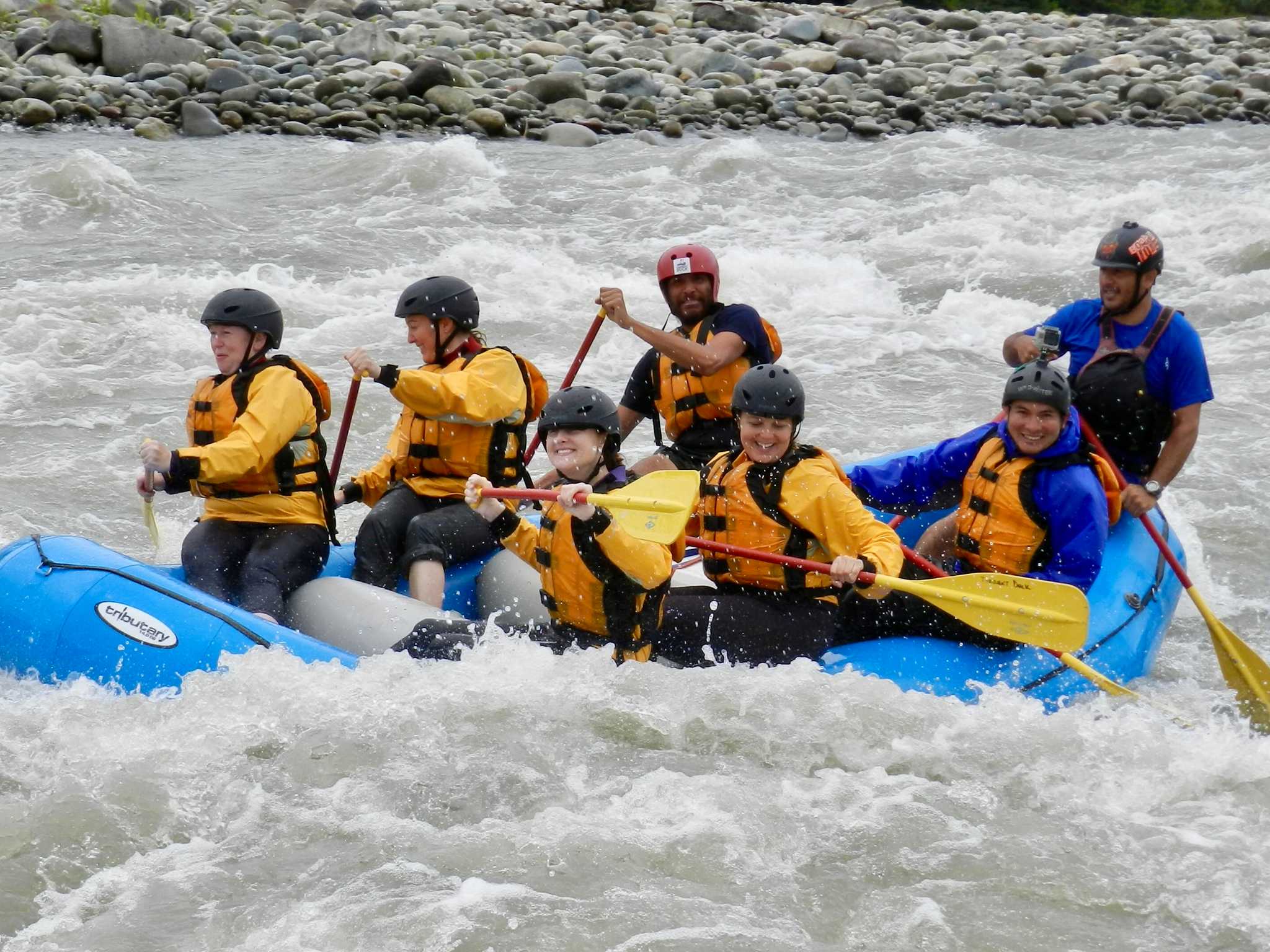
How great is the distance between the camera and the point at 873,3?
79.3ft

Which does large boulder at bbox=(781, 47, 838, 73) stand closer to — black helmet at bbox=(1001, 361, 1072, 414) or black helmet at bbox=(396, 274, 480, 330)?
black helmet at bbox=(396, 274, 480, 330)

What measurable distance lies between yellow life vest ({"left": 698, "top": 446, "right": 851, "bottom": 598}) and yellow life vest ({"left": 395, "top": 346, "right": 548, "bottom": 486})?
30.7 inches

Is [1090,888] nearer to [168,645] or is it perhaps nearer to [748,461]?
[748,461]

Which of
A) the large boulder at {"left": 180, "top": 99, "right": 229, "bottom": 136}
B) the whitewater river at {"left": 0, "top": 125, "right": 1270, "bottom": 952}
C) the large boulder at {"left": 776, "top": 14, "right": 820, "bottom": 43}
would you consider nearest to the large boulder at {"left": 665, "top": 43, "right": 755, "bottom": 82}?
the large boulder at {"left": 776, "top": 14, "right": 820, "bottom": 43}

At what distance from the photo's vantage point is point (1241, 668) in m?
5.23

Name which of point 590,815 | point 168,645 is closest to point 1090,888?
point 590,815

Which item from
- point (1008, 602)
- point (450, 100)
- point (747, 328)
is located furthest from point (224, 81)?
point (1008, 602)

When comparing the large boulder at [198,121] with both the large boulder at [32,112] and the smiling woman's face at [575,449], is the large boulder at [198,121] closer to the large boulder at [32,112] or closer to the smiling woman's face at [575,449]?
the large boulder at [32,112]

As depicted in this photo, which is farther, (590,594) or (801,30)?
(801,30)

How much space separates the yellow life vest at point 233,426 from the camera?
4934mm

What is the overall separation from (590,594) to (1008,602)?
122 cm

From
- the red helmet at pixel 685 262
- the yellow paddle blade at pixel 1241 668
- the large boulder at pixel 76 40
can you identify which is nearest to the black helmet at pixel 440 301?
the red helmet at pixel 685 262

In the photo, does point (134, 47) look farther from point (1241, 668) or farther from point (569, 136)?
point (1241, 668)

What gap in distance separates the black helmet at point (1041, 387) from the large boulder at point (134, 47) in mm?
12689
